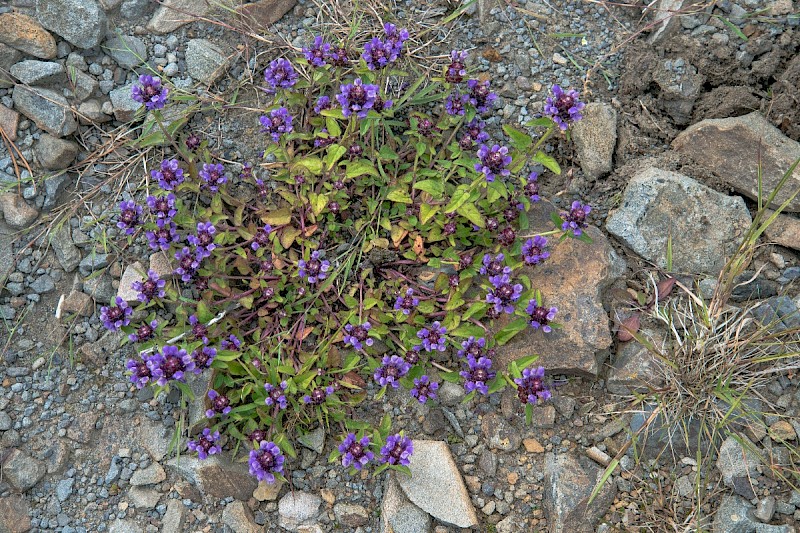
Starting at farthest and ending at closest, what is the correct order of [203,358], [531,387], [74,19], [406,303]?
[74,19], [406,303], [203,358], [531,387]

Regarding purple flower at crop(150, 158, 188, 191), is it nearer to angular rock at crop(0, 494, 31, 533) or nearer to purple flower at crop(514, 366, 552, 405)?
angular rock at crop(0, 494, 31, 533)

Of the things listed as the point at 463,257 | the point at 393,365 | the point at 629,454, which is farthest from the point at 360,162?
the point at 629,454

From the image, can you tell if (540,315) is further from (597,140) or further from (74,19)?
(74,19)

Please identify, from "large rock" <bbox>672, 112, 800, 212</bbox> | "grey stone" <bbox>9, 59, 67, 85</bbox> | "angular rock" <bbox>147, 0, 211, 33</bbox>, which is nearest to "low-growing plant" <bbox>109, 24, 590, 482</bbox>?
"angular rock" <bbox>147, 0, 211, 33</bbox>

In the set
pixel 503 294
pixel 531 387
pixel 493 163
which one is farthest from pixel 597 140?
pixel 531 387

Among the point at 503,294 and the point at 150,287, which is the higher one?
the point at 503,294

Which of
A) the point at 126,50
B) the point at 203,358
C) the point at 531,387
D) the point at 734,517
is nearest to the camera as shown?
the point at 734,517

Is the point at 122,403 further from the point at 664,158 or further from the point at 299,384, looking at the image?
the point at 664,158
